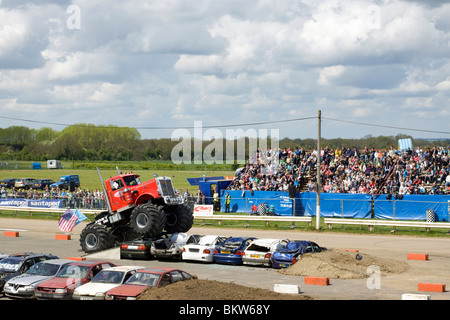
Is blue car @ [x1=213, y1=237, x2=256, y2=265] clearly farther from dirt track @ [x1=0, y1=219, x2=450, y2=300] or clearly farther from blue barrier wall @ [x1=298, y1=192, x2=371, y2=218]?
blue barrier wall @ [x1=298, y1=192, x2=371, y2=218]

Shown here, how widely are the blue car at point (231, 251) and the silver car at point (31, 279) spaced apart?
748cm

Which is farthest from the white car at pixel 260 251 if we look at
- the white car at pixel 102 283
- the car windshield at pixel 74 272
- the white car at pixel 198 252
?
the car windshield at pixel 74 272

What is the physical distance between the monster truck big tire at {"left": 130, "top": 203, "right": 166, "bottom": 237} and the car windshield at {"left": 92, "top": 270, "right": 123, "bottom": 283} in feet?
26.1

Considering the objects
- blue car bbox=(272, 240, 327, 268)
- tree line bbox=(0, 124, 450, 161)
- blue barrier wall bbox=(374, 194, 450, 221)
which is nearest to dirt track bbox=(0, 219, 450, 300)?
blue car bbox=(272, 240, 327, 268)

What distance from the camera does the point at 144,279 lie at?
15992 mm

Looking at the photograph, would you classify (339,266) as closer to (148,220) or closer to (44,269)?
(148,220)

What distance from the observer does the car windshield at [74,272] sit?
1719 centimetres

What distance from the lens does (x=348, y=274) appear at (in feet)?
69.3

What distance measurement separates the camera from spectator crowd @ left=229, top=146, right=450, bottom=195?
38.5 m

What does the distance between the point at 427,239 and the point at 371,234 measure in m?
3.52

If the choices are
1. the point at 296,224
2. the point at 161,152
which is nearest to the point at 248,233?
the point at 296,224

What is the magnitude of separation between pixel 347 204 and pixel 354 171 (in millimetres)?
3701
